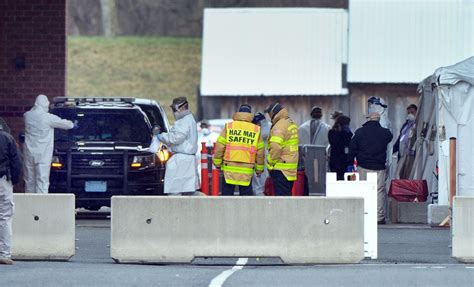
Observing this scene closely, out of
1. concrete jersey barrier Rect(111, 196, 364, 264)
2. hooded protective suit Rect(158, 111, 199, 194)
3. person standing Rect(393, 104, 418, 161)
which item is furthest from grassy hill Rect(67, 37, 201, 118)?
concrete jersey barrier Rect(111, 196, 364, 264)

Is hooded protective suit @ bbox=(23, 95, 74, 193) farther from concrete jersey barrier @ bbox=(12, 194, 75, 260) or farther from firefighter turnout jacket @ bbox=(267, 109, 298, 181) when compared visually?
concrete jersey barrier @ bbox=(12, 194, 75, 260)

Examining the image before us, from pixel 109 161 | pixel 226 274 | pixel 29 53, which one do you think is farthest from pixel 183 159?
pixel 29 53

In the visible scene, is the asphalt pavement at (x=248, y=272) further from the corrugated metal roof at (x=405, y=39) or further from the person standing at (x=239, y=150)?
the corrugated metal roof at (x=405, y=39)

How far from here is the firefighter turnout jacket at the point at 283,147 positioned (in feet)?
71.1

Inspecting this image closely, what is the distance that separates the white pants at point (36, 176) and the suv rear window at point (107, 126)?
0.64 m

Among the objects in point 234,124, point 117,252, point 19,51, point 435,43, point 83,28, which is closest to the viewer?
point 117,252

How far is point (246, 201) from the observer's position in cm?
1816

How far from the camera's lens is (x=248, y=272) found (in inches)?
666

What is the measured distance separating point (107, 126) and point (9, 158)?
736 centimetres

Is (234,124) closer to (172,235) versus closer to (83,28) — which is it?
(172,235)

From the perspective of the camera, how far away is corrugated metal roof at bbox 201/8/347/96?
42.1m

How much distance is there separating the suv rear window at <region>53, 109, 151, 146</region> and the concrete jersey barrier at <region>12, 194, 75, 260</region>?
631 centimetres

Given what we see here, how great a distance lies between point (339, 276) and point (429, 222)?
799 centimetres

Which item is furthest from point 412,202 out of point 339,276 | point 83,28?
point 83,28
